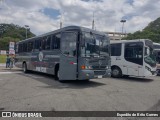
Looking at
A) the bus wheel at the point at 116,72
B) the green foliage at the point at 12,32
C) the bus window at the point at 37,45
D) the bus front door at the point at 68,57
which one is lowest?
Result: the bus wheel at the point at 116,72

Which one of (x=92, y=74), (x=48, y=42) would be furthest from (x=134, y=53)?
(x=48, y=42)

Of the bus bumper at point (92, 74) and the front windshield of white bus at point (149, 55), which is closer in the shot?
the bus bumper at point (92, 74)

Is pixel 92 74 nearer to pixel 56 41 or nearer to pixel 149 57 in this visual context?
pixel 56 41

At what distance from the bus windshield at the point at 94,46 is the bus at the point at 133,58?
3413 mm

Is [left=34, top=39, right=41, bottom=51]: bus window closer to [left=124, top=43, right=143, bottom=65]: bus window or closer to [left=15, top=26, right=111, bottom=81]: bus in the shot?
[left=15, top=26, right=111, bottom=81]: bus

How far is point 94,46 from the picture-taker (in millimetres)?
9727

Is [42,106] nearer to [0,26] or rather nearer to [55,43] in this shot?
[55,43]

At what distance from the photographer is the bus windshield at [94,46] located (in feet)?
30.7

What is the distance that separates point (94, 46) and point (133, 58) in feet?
15.6

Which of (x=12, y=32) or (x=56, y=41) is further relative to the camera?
(x=12, y=32)

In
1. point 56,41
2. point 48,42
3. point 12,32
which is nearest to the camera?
point 56,41

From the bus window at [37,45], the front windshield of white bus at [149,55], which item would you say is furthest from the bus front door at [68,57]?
the front windshield of white bus at [149,55]

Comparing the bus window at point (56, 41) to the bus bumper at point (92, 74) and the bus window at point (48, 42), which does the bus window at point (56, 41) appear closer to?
the bus window at point (48, 42)

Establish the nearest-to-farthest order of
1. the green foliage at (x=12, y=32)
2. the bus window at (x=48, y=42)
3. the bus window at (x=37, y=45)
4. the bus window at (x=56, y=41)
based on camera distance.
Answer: the bus window at (x=56, y=41) < the bus window at (x=48, y=42) < the bus window at (x=37, y=45) < the green foliage at (x=12, y=32)
